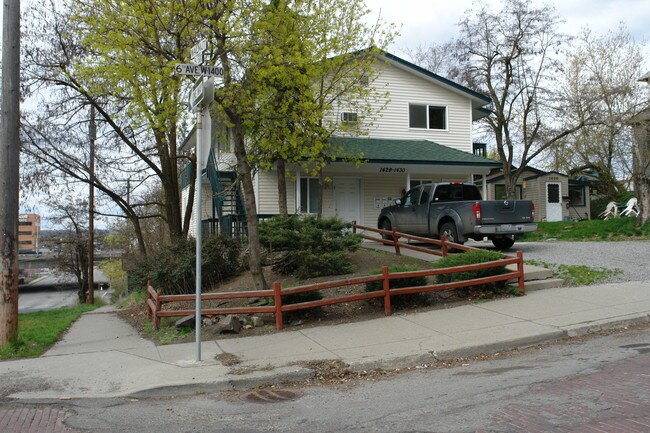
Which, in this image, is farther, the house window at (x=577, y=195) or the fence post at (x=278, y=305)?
the house window at (x=577, y=195)

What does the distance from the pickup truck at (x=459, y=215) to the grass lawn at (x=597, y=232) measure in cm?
557

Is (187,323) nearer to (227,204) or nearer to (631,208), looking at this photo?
(227,204)

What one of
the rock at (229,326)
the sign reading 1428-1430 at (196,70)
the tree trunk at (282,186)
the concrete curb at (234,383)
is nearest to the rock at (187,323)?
the rock at (229,326)

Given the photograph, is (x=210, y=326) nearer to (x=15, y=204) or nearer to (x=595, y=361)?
(x=15, y=204)

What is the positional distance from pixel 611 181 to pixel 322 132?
26.5 metres

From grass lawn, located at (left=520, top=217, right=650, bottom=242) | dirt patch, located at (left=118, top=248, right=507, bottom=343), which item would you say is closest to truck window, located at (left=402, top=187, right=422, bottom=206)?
dirt patch, located at (left=118, top=248, right=507, bottom=343)

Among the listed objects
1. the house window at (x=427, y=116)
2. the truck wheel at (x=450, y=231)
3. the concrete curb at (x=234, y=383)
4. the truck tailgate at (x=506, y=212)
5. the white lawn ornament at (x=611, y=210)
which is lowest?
the concrete curb at (x=234, y=383)

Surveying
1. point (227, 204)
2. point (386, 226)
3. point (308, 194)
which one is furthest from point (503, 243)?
point (227, 204)

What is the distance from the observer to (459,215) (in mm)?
14047

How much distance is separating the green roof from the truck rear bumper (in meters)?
5.58

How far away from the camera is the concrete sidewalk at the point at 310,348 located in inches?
254

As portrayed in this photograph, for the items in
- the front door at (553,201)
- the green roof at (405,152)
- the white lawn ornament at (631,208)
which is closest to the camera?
the green roof at (405,152)

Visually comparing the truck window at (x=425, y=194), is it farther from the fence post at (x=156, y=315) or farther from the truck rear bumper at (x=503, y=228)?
the fence post at (x=156, y=315)

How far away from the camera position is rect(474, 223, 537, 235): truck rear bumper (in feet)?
44.4
